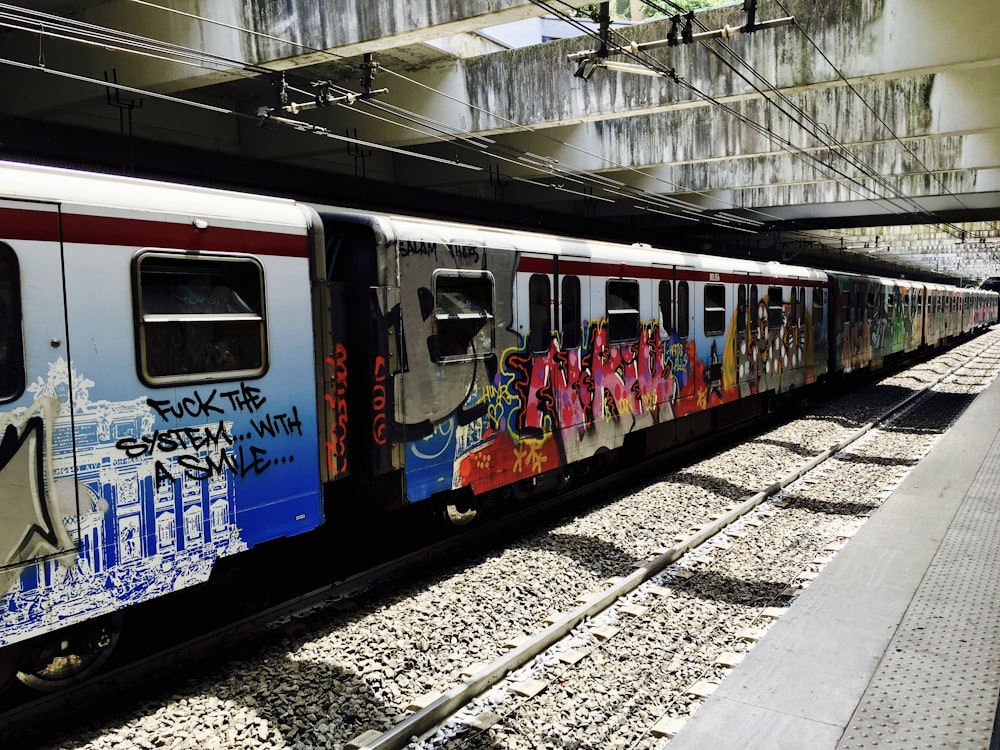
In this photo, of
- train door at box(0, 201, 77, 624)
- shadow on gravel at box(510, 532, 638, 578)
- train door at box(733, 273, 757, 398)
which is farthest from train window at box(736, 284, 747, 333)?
train door at box(0, 201, 77, 624)

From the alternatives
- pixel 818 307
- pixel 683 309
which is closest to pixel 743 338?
pixel 683 309

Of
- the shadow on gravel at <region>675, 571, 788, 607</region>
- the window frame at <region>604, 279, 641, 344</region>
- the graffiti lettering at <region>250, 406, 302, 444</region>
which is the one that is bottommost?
the shadow on gravel at <region>675, 571, 788, 607</region>

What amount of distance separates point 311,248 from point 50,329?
2019 mm

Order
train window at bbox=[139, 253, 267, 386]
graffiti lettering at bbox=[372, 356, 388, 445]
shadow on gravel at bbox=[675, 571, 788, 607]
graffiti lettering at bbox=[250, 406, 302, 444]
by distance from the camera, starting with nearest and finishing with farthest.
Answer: train window at bbox=[139, 253, 267, 386] < graffiti lettering at bbox=[250, 406, 302, 444] < graffiti lettering at bbox=[372, 356, 388, 445] < shadow on gravel at bbox=[675, 571, 788, 607]

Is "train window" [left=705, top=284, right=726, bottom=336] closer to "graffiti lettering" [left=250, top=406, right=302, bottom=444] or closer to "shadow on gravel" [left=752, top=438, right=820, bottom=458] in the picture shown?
"shadow on gravel" [left=752, top=438, right=820, bottom=458]

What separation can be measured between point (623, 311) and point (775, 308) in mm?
6371

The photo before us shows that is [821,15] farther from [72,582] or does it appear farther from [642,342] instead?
[72,582]

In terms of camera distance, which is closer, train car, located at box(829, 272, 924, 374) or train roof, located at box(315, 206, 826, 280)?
train roof, located at box(315, 206, 826, 280)

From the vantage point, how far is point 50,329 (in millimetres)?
4457

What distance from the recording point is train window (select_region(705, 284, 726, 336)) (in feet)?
41.0

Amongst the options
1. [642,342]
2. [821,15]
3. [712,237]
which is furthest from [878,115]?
[712,237]

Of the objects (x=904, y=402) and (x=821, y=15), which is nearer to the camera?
(x=821, y=15)

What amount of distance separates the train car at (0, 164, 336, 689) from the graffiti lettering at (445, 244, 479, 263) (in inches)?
65.3

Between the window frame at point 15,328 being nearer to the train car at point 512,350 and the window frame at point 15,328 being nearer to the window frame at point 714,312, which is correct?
the train car at point 512,350
